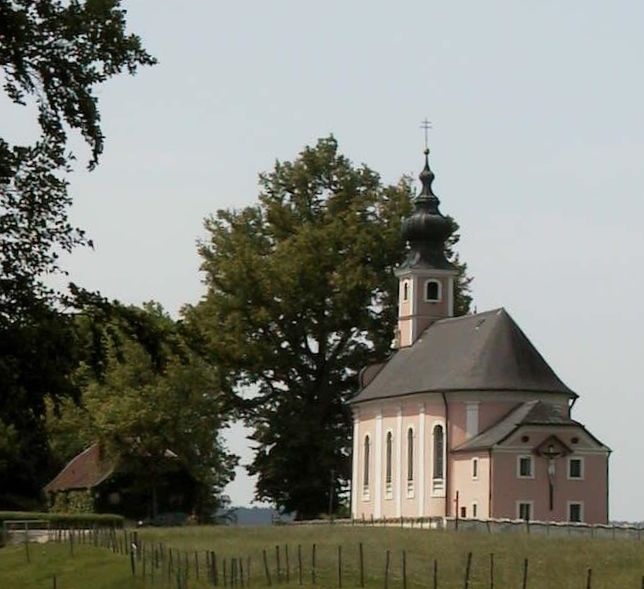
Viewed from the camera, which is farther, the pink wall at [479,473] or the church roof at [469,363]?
the church roof at [469,363]

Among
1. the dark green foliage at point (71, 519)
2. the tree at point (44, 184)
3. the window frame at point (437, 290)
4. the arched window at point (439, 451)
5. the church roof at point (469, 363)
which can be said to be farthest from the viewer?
the window frame at point (437, 290)

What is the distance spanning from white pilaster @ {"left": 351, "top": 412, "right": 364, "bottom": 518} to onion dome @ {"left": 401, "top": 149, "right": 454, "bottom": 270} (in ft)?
22.6

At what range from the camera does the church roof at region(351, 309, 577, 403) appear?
67.8 metres

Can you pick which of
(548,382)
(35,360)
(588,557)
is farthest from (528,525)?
(35,360)

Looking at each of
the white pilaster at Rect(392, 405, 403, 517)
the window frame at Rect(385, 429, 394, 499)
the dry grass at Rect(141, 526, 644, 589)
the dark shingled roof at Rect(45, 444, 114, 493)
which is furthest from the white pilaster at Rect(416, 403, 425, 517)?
the dry grass at Rect(141, 526, 644, 589)

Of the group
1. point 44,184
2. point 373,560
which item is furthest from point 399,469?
point 44,184

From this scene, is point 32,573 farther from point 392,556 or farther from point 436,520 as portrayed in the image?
point 436,520

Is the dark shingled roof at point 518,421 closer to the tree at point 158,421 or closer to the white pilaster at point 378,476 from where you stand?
the white pilaster at point 378,476

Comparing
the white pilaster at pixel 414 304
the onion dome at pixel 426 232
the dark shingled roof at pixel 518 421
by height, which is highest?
the onion dome at pixel 426 232

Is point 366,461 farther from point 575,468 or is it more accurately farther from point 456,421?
point 575,468

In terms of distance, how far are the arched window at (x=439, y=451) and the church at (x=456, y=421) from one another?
0.12 ft

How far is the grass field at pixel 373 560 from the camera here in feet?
111

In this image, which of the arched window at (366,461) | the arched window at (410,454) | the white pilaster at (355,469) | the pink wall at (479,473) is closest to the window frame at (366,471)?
the arched window at (366,461)

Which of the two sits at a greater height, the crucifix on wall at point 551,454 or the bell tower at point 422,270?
the bell tower at point 422,270
